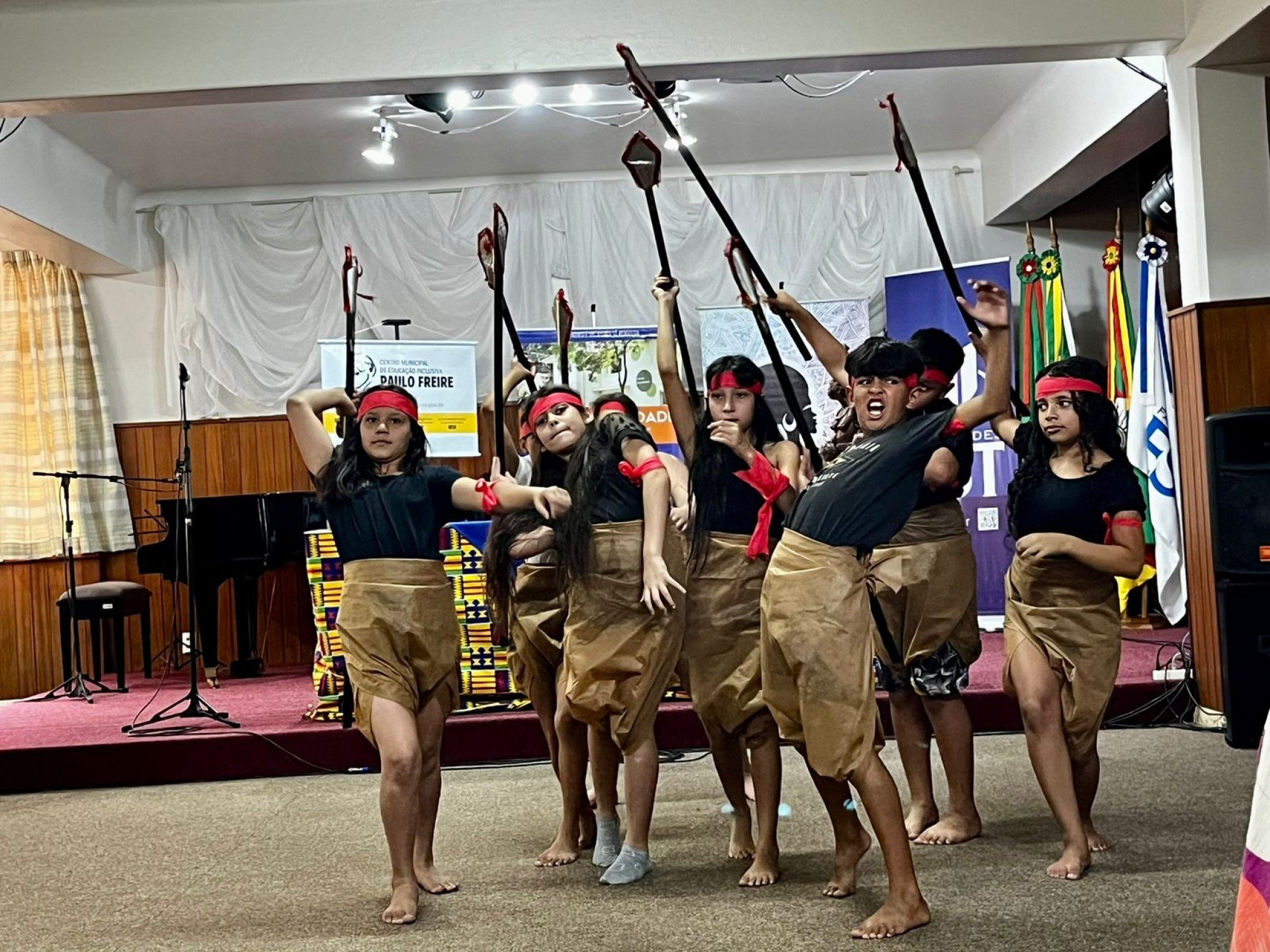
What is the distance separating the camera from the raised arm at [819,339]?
3537 millimetres

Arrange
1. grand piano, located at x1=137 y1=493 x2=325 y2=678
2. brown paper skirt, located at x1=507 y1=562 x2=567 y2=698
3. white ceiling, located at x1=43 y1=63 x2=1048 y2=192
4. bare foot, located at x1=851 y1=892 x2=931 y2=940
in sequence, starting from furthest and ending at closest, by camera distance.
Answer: white ceiling, located at x1=43 y1=63 x2=1048 y2=192 < grand piano, located at x1=137 y1=493 x2=325 y2=678 < brown paper skirt, located at x1=507 y1=562 x2=567 y2=698 < bare foot, located at x1=851 y1=892 x2=931 y2=940

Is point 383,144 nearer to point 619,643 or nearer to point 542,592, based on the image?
point 542,592

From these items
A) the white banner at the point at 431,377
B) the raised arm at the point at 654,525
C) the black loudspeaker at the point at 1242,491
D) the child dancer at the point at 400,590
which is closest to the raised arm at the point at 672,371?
the raised arm at the point at 654,525

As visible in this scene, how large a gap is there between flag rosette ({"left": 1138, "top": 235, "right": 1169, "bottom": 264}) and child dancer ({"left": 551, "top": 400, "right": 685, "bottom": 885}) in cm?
415

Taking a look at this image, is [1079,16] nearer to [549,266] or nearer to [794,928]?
[794,928]

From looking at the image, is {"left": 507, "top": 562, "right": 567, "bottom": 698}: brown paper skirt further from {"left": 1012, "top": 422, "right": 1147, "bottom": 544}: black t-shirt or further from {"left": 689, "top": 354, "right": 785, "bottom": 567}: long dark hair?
{"left": 1012, "top": 422, "right": 1147, "bottom": 544}: black t-shirt

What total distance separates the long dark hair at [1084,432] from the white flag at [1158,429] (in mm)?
3118

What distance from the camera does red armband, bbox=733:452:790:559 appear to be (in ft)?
11.3

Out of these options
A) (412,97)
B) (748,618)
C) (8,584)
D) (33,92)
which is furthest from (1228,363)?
(8,584)

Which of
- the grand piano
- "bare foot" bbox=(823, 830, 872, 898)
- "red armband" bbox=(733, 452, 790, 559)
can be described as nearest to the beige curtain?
the grand piano

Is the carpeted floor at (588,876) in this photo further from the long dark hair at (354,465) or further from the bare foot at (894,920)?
the long dark hair at (354,465)

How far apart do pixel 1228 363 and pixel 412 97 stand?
437 cm

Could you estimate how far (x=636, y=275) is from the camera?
356 inches

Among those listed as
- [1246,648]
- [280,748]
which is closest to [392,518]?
[280,748]
